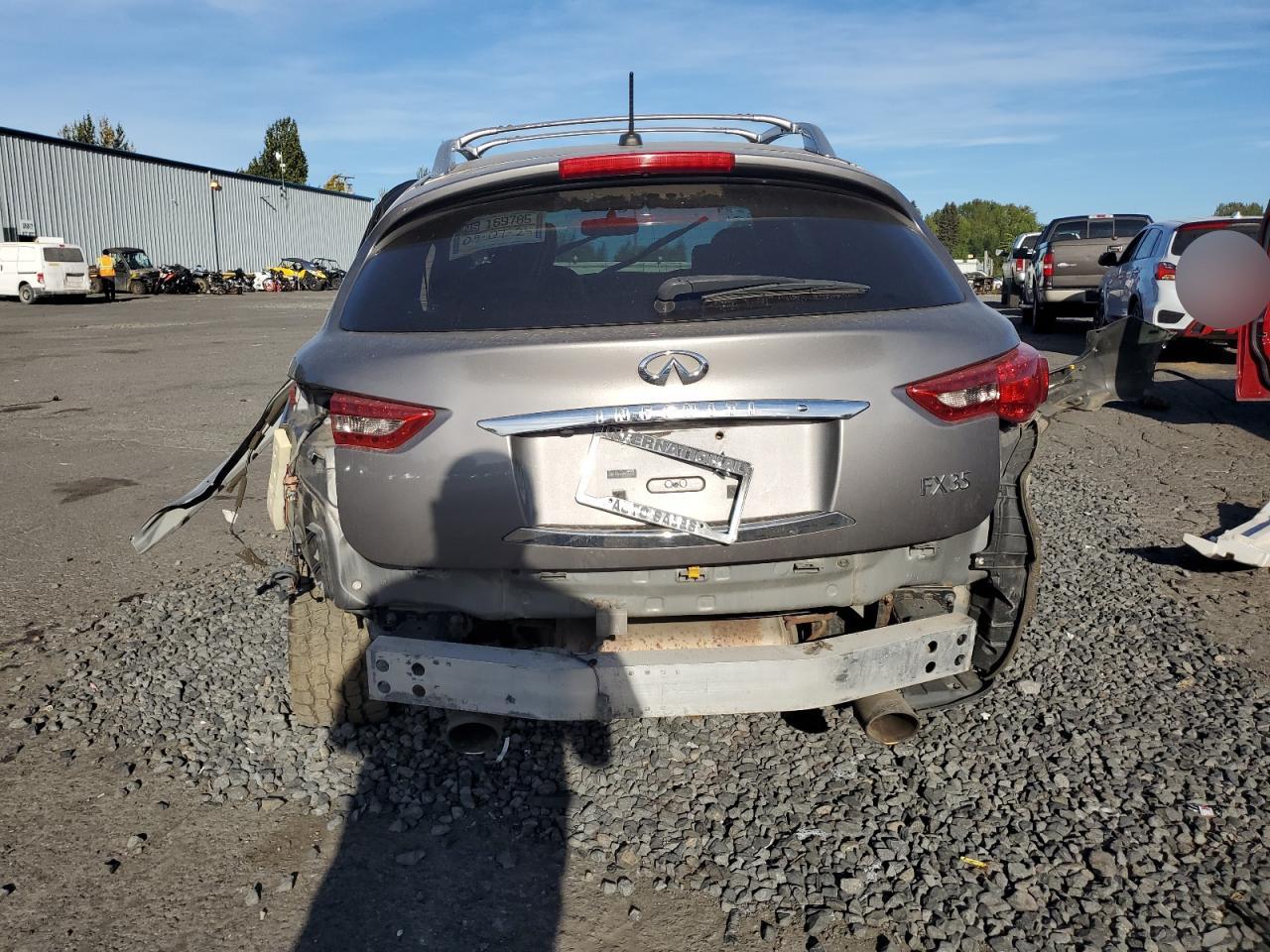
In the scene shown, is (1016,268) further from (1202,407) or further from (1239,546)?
(1239,546)

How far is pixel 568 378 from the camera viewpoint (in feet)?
8.61

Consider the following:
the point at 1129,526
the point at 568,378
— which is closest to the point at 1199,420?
the point at 1129,526

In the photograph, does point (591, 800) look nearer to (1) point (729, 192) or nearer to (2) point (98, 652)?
(1) point (729, 192)

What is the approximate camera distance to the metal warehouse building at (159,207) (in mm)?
43031

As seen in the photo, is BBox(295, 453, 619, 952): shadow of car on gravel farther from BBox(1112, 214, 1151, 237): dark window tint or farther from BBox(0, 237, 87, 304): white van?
BBox(0, 237, 87, 304): white van

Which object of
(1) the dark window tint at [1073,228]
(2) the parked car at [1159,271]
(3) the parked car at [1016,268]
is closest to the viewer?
(2) the parked car at [1159,271]

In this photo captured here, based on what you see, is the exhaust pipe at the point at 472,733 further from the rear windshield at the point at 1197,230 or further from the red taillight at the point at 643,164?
the rear windshield at the point at 1197,230

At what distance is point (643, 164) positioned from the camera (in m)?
3.09

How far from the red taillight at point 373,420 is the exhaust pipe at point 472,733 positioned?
0.79 meters

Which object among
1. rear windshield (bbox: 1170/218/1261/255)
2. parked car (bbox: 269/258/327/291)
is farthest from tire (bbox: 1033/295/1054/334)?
parked car (bbox: 269/258/327/291)

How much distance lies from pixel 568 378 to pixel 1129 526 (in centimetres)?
466

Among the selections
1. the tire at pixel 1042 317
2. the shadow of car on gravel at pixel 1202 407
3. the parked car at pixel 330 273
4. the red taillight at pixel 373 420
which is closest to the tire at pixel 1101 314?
the shadow of car on gravel at pixel 1202 407

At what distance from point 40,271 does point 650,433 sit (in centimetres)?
3805

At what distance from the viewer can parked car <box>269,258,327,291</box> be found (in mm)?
53344
